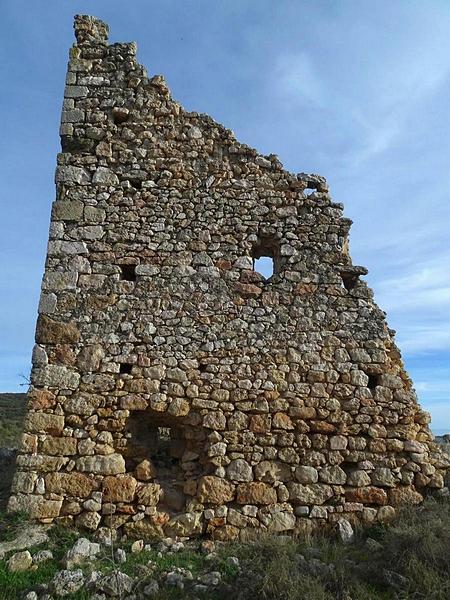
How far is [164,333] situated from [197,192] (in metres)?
2.06

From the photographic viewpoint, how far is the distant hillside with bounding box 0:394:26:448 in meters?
12.7

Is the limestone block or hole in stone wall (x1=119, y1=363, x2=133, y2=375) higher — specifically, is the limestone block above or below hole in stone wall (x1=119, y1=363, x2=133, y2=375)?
above

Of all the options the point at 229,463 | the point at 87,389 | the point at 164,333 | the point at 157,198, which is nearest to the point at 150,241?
the point at 157,198

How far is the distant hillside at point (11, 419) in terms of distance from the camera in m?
12.7

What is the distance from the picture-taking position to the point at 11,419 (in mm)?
17656

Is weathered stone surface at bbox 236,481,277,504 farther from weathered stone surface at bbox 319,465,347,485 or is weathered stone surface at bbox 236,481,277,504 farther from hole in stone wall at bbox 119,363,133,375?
hole in stone wall at bbox 119,363,133,375

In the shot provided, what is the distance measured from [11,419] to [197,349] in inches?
584

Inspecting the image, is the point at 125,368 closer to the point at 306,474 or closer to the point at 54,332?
the point at 54,332

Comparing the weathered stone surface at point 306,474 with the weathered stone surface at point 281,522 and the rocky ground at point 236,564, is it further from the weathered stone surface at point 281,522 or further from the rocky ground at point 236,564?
the rocky ground at point 236,564

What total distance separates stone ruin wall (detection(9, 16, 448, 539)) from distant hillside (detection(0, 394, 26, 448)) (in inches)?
233

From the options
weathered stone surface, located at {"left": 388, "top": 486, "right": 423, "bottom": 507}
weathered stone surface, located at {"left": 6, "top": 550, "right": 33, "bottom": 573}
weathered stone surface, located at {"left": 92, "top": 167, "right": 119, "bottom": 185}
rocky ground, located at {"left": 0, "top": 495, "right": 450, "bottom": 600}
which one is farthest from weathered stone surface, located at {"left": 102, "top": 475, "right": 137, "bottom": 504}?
weathered stone surface, located at {"left": 92, "top": 167, "right": 119, "bottom": 185}

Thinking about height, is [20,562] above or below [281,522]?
below

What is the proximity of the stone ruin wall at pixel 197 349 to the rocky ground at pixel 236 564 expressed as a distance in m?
0.29

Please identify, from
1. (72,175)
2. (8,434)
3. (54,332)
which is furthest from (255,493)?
(8,434)
